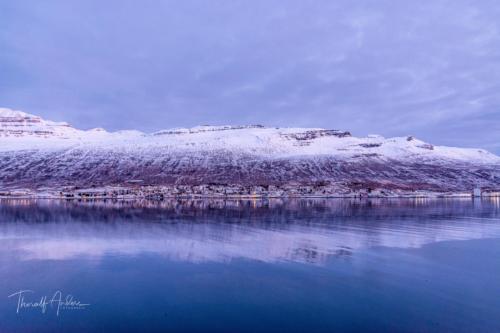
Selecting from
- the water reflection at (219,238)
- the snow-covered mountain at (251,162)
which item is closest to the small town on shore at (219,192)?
the snow-covered mountain at (251,162)

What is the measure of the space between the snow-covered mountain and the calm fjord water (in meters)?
80.4

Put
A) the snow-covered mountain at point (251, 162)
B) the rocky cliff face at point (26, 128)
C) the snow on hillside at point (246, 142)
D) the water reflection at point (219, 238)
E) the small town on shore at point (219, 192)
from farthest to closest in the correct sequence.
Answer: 1. the rocky cliff face at point (26, 128)
2. the snow on hillside at point (246, 142)
3. the snow-covered mountain at point (251, 162)
4. the small town on shore at point (219, 192)
5. the water reflection at point (219, 238)

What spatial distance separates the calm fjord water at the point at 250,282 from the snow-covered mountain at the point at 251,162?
264ft

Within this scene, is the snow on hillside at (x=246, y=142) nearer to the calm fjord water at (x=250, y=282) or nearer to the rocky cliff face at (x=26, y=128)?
the rocky cliff face at (x=26, y=128)

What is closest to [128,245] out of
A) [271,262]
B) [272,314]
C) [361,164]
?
[271,262]

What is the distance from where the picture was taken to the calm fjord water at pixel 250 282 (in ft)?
29.8

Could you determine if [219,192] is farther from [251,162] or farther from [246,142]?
[246,142]

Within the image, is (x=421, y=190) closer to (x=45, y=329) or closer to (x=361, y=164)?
(x=361, y=164)

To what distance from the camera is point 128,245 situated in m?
18.7

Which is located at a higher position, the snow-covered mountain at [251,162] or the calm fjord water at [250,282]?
the snow-covered mountain at [251,162]

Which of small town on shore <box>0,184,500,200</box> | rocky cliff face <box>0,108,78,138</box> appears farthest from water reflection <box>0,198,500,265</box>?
rocky cliff face <box>0,108,78,138</box>

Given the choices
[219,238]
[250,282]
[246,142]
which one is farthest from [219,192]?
[250,282]

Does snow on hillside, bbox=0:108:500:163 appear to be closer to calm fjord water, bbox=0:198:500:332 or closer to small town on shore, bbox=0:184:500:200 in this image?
small town on shore, bbox=0:184:500:200

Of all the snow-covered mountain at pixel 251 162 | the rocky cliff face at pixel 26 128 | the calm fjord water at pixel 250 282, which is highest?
the rocky cliff face at pixel 26 128
